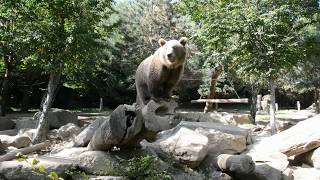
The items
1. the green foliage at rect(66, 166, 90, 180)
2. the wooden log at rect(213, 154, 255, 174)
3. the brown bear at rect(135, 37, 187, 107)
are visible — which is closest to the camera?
the green foliage at rect(66, 166, 90, 180)

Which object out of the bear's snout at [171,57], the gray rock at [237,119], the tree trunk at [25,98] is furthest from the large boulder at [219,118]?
the tree trunk at [25,98]

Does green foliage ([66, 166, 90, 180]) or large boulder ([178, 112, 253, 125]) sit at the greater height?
large boulder ([178, 112, 253, 125])

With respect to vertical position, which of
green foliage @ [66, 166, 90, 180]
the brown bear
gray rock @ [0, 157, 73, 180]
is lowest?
green foliage @ [66, 166, 90, 180]

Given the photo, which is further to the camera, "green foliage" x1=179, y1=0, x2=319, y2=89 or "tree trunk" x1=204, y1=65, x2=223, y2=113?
"tree trunk" x1=204, y1=65, x2=223, y2=113

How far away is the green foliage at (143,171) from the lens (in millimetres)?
6832

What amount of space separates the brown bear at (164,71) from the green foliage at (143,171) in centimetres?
101

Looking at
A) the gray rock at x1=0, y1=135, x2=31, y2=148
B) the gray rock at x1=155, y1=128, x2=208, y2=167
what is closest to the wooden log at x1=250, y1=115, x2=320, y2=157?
the gray rock at x1=155, y1=128, x2=208, y2=167

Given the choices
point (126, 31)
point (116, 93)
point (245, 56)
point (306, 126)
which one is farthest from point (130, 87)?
point (306, 126)

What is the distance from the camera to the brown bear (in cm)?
680

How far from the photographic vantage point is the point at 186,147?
327 inches

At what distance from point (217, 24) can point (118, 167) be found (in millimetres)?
8480

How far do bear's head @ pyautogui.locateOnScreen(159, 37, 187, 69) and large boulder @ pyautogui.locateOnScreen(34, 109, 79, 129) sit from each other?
32.3ft

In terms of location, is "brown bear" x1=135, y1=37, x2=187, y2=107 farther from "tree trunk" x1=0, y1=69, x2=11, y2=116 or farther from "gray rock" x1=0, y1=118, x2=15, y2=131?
"tree trunk" x1=0, y1=69, x2=11, y2=116

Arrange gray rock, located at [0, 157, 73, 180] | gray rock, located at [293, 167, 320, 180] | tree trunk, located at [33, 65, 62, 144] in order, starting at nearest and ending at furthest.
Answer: gray rock, located at [0, 157, 73, 180], gray rock, located at [293, 167, 320, 180], tree trunk, located at [33, 65, 62, 144]
